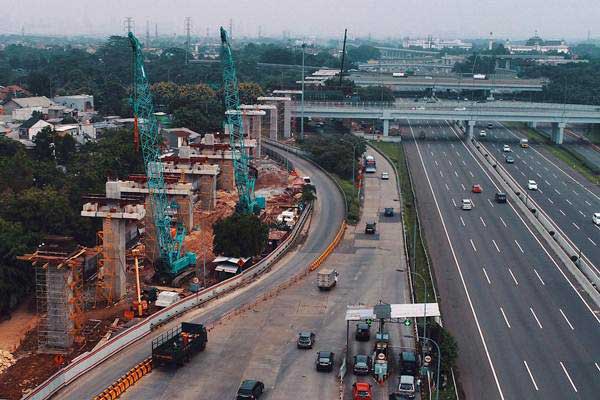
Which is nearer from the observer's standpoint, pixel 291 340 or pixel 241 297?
pixel 291 340

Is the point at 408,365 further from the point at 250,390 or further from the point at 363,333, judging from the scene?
the point at 250,390

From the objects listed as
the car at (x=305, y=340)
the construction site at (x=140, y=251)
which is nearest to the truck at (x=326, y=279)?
the construction site at (x=140, y=251)

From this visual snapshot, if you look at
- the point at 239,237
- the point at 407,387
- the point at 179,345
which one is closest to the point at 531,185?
the point at 239,237

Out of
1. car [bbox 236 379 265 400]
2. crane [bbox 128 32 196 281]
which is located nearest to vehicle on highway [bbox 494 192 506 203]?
crane [bbox 128 32 196 281]

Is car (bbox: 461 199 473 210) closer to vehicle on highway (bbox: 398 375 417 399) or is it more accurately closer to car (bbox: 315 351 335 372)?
car (bbox: 315 351 335 372)

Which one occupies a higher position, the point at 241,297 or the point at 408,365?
the point at 408,365

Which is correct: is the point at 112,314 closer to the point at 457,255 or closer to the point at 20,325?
the point at 20,325
